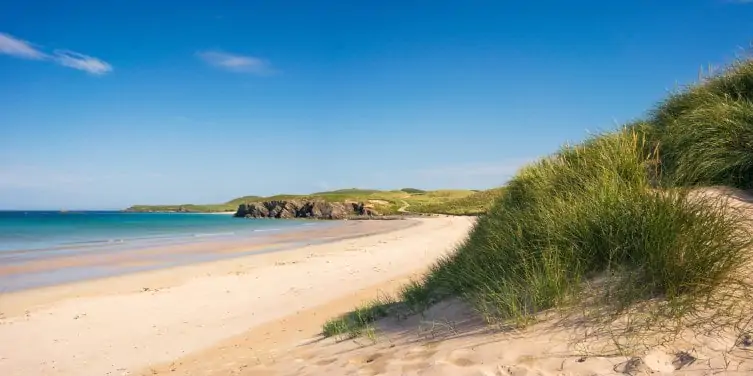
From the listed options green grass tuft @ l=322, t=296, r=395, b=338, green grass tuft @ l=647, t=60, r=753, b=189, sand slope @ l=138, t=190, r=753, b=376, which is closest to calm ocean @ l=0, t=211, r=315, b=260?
green grass tuft @ l=322, t=296, r=395, b=338

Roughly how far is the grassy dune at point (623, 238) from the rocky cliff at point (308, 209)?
273 ft

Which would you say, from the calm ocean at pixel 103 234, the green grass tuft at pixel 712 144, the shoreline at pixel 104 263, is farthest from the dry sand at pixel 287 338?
the calm ocean at pixel 103 234

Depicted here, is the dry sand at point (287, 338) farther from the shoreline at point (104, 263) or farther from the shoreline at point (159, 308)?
the shoreline at point (104, 263)

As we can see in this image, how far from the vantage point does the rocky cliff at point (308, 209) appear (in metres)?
92.8

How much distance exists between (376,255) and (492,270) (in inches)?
692

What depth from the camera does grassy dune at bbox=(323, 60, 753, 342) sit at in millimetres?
3996

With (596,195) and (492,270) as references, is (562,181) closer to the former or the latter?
(596,195)

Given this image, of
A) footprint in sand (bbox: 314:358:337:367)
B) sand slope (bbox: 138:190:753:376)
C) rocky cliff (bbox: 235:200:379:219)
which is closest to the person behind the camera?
sand slope (bbox: 138:190:753:376)

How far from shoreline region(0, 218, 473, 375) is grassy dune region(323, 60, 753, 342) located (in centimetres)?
392

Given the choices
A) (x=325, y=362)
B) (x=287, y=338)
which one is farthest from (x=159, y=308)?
(x=325, y=362)

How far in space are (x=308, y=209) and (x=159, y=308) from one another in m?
87.4

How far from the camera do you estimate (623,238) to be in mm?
4703

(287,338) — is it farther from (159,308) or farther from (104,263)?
(104,263)

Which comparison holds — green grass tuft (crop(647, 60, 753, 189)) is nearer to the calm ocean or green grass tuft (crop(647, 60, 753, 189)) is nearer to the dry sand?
the dry sand
